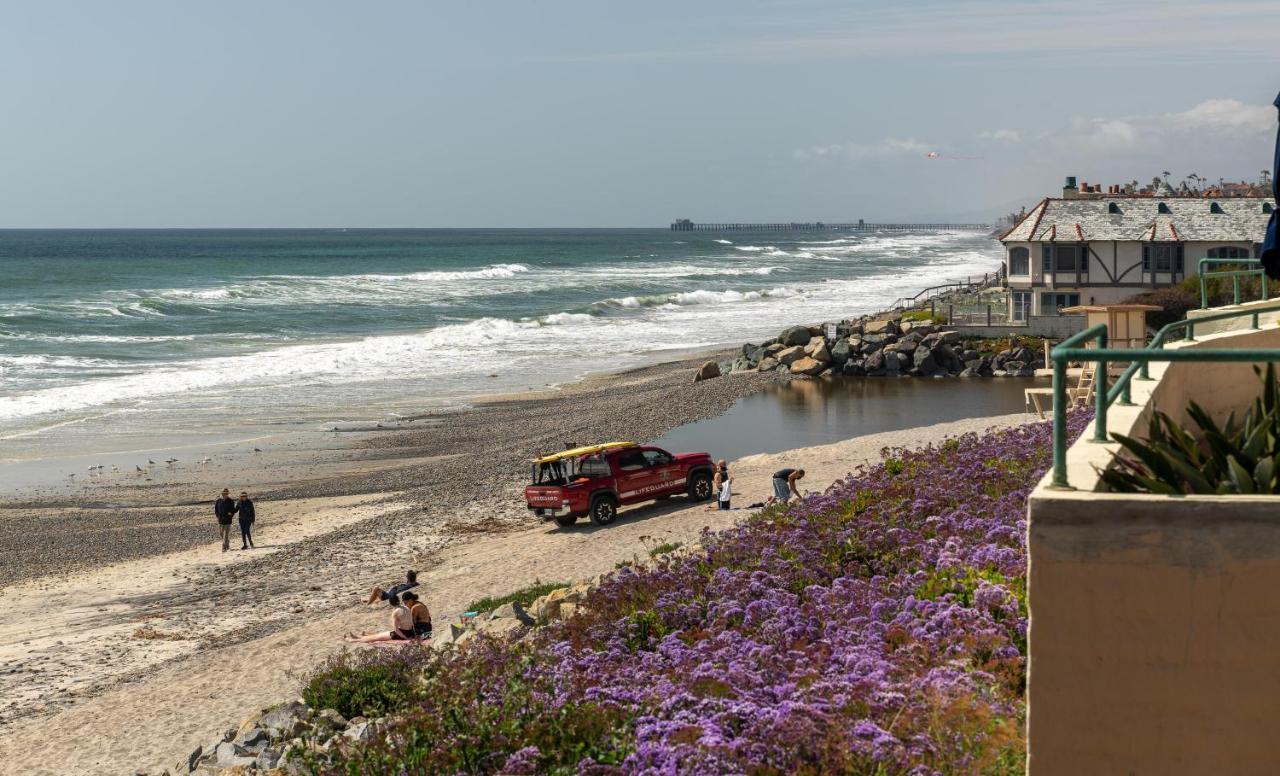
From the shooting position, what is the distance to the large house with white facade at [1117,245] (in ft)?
157

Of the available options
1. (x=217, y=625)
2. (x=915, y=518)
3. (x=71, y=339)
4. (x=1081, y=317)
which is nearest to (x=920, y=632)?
(x=915, y=518)

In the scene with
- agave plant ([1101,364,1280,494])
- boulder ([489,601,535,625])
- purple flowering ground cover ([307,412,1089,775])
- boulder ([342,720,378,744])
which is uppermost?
agave plant ([1101,364,1280,494])

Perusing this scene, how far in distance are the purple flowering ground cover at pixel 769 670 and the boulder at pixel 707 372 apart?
32.4 metres

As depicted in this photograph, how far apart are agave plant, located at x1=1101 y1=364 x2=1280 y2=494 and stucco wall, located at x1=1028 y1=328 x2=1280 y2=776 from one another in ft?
1.77

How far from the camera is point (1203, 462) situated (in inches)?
237

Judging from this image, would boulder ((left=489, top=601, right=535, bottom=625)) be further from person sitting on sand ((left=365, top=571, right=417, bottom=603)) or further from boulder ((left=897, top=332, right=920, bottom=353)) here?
boulder ((left=897, top=332, right=920, bottom=353))

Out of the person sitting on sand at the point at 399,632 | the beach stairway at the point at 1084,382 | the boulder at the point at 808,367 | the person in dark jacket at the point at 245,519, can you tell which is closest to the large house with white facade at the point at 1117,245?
the boulder at the point at 808,367

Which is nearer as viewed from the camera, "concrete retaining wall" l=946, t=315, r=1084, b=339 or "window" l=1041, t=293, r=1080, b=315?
"concrete retaining wall" l=946, t=315, r=1084, b=339

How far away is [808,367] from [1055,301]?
11.2m

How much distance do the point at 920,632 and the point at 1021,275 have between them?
44995 mm

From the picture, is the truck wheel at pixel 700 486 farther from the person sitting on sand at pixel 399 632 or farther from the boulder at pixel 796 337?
the boulder at pixel 796 337

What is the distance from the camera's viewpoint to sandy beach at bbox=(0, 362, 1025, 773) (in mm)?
14141

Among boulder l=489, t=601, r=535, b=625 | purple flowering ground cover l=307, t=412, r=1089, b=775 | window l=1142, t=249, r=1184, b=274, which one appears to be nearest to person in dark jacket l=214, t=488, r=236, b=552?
boulder l=489, t=601, r=535, b=625

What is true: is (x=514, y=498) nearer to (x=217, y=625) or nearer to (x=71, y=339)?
(x=217, y=625)
